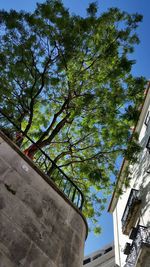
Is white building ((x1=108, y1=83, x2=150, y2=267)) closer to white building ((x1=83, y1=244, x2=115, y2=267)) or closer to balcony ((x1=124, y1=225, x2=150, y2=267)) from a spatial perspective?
balcony ((x1=124, y1=225, x2=150, y2=267))

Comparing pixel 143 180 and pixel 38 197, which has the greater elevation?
pixel 143 180

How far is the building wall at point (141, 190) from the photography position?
11.7 metres

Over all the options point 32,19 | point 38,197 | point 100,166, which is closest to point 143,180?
point 100,166

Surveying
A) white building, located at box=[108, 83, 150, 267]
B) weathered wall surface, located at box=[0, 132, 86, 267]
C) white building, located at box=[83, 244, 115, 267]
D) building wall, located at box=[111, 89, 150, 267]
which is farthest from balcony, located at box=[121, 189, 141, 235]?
white building, located at box=[83, 244, 115, 267]

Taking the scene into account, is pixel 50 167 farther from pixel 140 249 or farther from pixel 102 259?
pixel 102 259

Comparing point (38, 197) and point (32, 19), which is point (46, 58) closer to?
point (32, 19)

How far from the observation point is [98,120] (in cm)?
1335

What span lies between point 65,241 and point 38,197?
3.59 ft

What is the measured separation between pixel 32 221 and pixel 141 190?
8.54 metres

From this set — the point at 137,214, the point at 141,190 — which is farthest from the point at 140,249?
the point at 141,190

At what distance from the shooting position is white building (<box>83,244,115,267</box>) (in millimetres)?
28000

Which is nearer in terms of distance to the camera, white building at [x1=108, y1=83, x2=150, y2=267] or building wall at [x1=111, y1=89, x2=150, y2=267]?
white building at [x1=108, y1=83, x2=150, y2=267]

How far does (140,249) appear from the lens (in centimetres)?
920

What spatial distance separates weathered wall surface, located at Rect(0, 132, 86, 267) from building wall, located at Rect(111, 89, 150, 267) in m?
5.59
